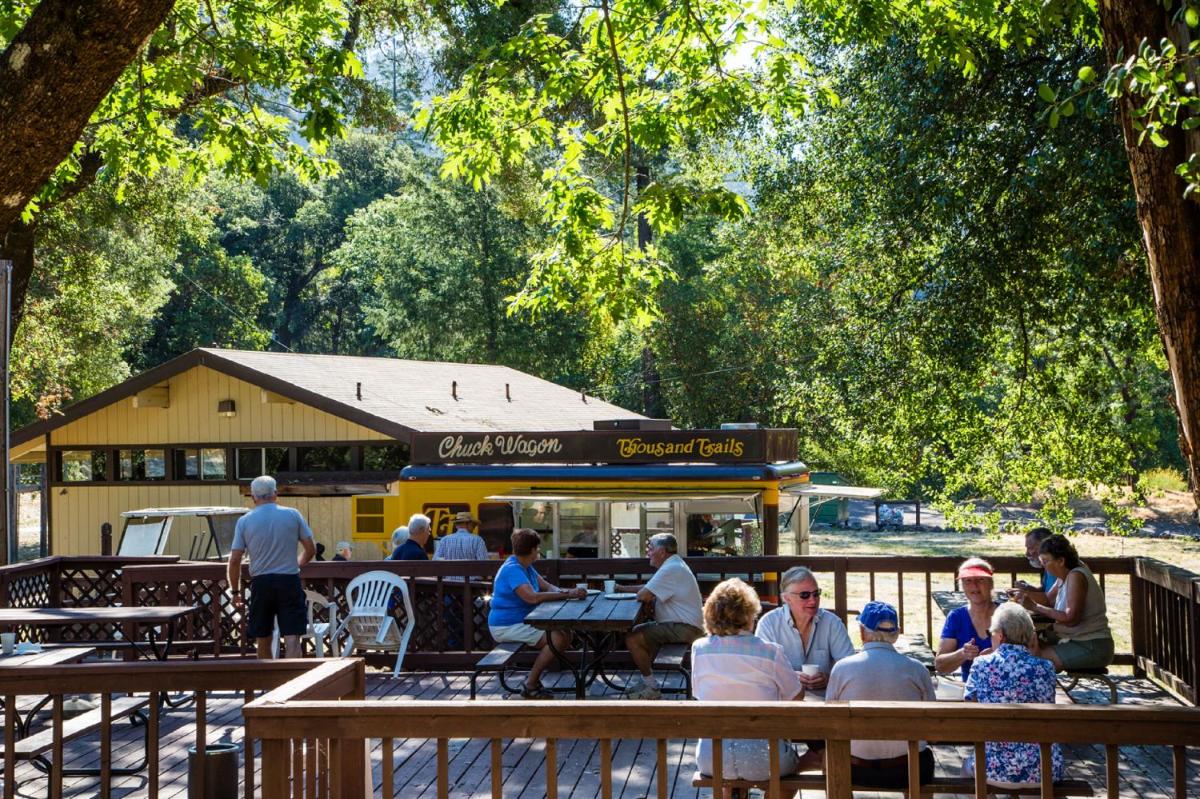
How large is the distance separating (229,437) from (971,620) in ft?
55.6

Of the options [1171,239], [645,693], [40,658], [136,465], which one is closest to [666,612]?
[645,693]

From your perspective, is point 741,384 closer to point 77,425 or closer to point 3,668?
point 77,425

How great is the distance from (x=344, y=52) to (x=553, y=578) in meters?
4.45

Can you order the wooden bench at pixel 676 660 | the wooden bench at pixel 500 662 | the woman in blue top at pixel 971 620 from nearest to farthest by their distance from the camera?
the woman in blue top at pixel 971 620, the wooden bench at pixel 676 660, the wooden bench at pixel 500 662

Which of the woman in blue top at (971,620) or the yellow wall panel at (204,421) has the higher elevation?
the yellow wall panel at (204,421)

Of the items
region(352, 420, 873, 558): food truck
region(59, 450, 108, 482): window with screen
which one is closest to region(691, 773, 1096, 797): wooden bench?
region(352, 420, 873, 558): food truck

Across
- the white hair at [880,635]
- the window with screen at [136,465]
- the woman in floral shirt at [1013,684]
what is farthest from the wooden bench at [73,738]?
the window with screen at [136,465]

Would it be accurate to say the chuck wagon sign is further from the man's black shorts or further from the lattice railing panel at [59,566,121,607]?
the man's black shorts

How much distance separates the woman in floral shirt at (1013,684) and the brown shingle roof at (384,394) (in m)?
14.5

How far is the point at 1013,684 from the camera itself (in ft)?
17.4

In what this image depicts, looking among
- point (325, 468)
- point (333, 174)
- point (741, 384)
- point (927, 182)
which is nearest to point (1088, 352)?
point (927, 182)

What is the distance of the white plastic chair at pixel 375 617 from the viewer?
9.80 meters

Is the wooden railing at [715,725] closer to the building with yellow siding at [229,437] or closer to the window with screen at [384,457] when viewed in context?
the building with yellow siding at [229,437]

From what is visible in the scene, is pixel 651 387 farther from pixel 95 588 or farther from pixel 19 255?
pixel 95 588
